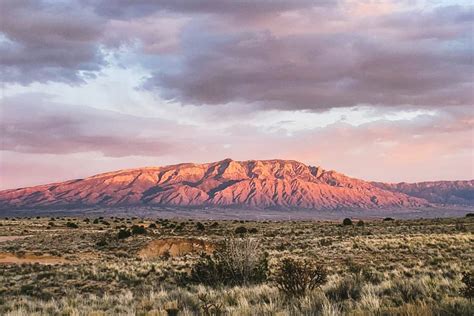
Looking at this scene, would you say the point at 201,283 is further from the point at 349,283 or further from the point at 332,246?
the point at 332,246

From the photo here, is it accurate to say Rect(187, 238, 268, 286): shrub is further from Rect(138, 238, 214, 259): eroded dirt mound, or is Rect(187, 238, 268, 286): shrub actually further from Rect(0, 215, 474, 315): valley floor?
Rect(138, 238, 214, 259): eroded dirt mound

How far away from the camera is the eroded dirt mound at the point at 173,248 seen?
3569 cm

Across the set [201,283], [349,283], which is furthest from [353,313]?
[201,283]

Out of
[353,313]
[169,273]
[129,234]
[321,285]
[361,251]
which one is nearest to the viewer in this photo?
[353,313]

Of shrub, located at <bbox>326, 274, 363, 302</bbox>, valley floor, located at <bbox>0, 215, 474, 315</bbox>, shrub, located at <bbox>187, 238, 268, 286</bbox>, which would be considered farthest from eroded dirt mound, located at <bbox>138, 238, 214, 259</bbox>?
shrub, located at <bbox>326, 274, 363, 302</bbox>

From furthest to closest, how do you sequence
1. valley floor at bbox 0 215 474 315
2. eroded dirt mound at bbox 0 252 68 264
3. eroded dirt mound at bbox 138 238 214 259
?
eroded dirt mound at bbox 138 238 214 259
eroded dirt mound at bbox 0 252 68 264
valley floor at bbox 0 215 474 315

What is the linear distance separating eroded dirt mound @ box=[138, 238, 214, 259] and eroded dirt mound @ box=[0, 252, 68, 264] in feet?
19.3

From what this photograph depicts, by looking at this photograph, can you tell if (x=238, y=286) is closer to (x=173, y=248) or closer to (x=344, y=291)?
(x=344, y=291)

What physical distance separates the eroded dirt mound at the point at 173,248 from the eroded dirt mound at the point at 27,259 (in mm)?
5894

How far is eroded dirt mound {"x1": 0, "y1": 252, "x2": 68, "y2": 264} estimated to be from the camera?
32.3m

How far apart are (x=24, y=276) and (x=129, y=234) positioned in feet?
93.6

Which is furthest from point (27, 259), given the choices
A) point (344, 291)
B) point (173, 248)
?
point (344, 291)

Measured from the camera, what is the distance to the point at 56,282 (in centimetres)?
2166

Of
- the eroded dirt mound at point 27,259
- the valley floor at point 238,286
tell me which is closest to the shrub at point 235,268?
the valley floor at point 238,286
